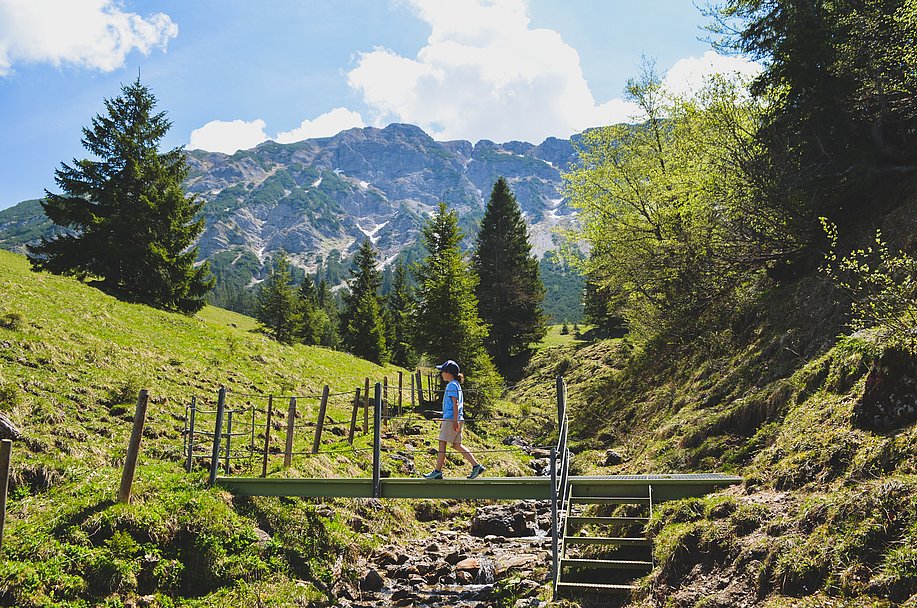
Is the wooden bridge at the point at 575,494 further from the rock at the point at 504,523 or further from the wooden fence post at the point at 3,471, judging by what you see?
the wooden fence post at the point at 3,471

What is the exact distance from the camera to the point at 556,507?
31.4 feet

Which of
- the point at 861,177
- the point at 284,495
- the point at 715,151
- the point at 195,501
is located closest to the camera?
the point at 195,501

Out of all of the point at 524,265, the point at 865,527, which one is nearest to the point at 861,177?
the point at 865,527

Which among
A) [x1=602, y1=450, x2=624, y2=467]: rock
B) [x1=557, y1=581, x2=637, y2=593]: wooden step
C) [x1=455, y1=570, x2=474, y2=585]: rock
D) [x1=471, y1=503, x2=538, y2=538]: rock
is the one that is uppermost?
[x1=602, y1=450, x2=624, y2=467]: rock

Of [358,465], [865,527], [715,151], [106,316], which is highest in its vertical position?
[715,151]

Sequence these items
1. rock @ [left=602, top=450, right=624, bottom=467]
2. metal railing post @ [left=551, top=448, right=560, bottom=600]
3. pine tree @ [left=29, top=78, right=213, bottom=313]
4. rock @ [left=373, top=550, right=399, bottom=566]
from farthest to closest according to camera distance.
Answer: pine tree @ [left=29, top=78, right=213, bottom=313], rock @ [left=602, top=450, right=624, bottom=467], rock @ [left=373, top=550, right=399, bottom=566], metal railing post @ [left=551, top=448, right=560, bottom=600]

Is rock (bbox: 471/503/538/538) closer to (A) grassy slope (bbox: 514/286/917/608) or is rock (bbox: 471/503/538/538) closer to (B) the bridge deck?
(A) grassy slope (bbox: 514/286/917/608)

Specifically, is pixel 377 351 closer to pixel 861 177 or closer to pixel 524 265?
pixel 524 265

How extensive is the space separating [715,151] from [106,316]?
82.8 ft

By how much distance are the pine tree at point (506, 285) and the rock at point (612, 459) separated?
27.1 m

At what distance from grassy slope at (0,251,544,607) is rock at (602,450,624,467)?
4632mm

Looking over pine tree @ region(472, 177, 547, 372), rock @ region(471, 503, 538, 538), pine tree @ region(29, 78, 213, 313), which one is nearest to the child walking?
rock @ region(471, 503, 538, 538)

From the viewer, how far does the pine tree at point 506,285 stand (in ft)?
149

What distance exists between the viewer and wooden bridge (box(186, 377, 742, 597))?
9.62m
